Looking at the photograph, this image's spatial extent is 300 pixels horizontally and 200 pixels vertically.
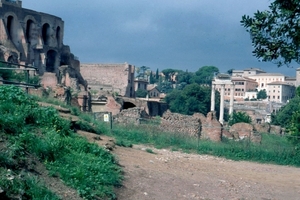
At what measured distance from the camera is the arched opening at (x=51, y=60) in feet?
160

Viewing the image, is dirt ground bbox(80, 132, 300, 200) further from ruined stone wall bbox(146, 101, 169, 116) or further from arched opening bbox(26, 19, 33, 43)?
arched opening bbox(26, 19, 33, 43)

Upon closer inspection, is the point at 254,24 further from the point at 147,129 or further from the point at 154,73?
the point at 154,73

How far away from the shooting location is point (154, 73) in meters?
150

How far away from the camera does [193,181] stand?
9734 mm

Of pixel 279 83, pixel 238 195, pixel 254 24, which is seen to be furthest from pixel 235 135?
pixel 279 83

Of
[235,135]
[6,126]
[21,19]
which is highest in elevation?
[21,19]

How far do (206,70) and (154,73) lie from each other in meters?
16.8

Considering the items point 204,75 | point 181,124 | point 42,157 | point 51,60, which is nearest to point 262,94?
point 204,75

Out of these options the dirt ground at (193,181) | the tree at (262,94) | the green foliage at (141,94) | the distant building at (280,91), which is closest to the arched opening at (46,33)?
the green foliage at (141,94)

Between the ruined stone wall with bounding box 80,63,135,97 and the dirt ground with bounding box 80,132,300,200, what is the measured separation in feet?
143

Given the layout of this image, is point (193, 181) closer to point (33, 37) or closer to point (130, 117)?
point (130, 117)

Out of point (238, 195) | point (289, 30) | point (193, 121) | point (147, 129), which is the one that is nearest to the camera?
point (289, 30)

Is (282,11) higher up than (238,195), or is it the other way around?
(282,11)

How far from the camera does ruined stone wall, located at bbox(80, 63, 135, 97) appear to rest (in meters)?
57.4
